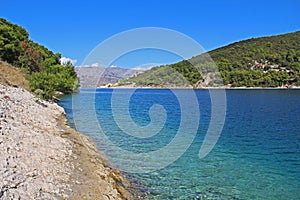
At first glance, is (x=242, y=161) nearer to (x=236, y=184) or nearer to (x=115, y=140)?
(x=236, y=184)

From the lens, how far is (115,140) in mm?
25641

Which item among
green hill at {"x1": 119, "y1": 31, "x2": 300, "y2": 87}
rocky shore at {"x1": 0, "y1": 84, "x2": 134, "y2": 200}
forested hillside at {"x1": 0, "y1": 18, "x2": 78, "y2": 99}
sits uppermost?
green hill at {"x1": 119, "y1": 31, "x2": 300, "y2": 87}

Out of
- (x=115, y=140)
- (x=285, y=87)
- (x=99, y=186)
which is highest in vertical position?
(x=285, y=87)

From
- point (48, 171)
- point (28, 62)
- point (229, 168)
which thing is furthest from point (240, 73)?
point (48, 171)

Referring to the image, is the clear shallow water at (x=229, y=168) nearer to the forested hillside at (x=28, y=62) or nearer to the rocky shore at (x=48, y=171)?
the rocky shore at (x=48, y=171)

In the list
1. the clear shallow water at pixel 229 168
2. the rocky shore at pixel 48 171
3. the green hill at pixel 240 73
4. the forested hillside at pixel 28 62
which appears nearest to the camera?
the rocky shore at pixel 48 171

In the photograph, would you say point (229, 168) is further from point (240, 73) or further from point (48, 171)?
point (240, 73)

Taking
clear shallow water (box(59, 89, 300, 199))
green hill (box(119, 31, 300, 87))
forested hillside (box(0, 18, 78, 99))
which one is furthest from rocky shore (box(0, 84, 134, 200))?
green hill (box(119, 31, 300, 87))

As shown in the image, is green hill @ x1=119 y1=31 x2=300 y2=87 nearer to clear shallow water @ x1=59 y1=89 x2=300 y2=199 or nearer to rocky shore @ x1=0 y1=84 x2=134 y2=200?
clear shallow water @ x1=59 y1=89 x2=300 y2=199

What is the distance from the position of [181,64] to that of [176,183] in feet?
565

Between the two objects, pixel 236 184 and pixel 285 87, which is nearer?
pixel 236 184

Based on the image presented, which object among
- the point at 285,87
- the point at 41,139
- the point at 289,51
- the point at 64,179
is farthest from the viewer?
the point at 289,51

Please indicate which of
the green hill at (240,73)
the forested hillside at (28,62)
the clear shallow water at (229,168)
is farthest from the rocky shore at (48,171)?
the green hill at (240,73)

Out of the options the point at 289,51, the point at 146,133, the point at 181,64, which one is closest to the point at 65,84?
the point at 146,133
